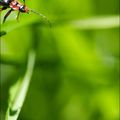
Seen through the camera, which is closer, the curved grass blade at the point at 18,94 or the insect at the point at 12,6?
the insect at the point at 12,6

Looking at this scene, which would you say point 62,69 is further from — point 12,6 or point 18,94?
point 12,6

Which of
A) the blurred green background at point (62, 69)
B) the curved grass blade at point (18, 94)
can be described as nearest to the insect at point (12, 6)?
the curved grass blade at point (18, 94)

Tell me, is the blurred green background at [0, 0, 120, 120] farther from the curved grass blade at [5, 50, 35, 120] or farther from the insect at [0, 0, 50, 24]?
the insect at [0, 0, 50, 24]

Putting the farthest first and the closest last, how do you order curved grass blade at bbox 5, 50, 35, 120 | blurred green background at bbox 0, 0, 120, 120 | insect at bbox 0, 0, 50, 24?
blurred green background at bbox 0, 0, 120, 120 < curved grass blade at bbox 5, 50, 35, 120 < insect at bbox 0, 0, 50, 24

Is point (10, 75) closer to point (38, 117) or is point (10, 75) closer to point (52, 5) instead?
point (38, 117)

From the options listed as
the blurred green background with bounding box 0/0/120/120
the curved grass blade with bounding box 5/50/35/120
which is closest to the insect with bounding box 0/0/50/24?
the curved grass blade with bounding box 5/50/35/120

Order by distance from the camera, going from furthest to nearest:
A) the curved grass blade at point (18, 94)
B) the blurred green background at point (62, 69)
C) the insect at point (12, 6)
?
the blurred green background at point (62, 69) < the curved grass blade at point (18, 94) < the insect at point (12, 6)

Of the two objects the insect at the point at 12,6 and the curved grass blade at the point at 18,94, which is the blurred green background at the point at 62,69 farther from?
the insect at the point at 12,6

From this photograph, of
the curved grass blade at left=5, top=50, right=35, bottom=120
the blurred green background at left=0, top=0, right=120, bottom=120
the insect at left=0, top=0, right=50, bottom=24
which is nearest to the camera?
the insect at left=0, top=0, right=50, bottom=24
